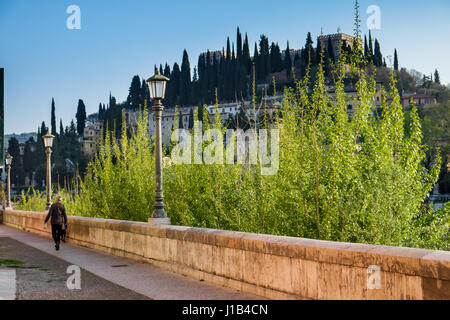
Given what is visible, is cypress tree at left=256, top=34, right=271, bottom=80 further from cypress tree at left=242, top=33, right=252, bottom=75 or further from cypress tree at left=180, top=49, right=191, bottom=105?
cypress tree at left=180, top=49, right=191, bottom=105

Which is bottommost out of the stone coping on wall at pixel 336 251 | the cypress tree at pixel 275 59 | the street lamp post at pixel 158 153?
the stone coping on wall at pixel 336 251

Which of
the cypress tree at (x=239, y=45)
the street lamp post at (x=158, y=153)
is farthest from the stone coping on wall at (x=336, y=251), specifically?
the cypress tree at (x=239, y=45)

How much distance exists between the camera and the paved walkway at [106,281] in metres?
8.23

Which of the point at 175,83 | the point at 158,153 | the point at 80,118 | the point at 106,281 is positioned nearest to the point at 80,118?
the point at 80,118

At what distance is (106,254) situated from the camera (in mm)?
14367

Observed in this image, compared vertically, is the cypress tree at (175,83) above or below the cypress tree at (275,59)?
below

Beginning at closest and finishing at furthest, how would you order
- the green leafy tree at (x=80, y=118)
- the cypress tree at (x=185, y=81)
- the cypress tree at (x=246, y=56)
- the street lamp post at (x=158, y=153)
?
the street lamp post at (x=158, y=153), the cypress tree at (x=246, y=56), the cypress tree at (x=185, y=81), the green leafy tree at (x=80, y=118)

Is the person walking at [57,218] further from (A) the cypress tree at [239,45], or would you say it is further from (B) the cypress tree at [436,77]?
(B) the cypress tree at [436,77]

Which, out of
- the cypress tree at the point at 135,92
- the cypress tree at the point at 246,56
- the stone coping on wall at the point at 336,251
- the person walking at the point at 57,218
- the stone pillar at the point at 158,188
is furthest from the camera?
the cypress tree at the point at 135,92

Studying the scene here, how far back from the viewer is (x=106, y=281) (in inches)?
Answer: 384
